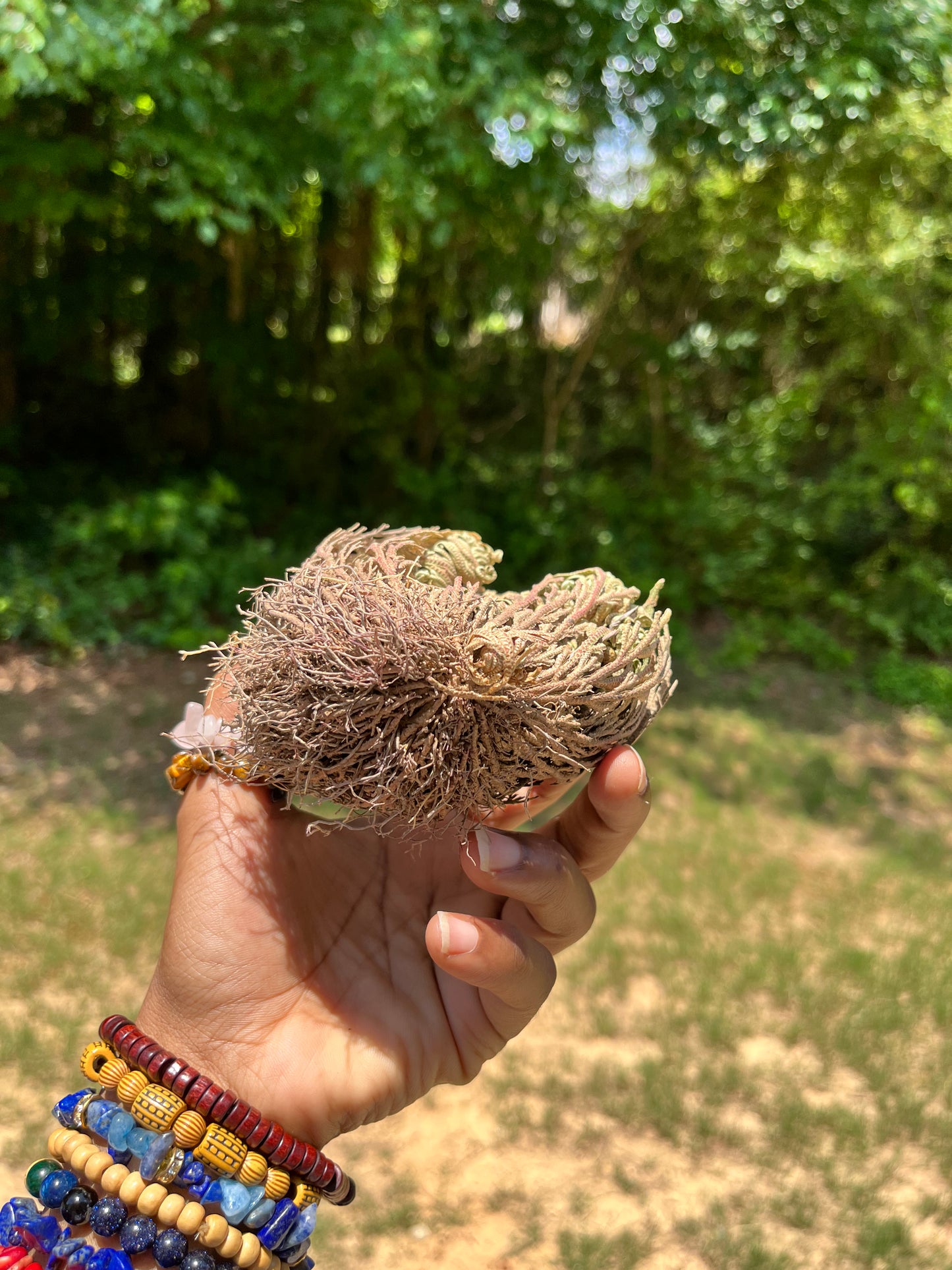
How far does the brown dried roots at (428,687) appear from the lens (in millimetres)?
1127

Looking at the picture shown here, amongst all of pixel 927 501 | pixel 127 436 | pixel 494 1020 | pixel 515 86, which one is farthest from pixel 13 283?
pixel 494 1020

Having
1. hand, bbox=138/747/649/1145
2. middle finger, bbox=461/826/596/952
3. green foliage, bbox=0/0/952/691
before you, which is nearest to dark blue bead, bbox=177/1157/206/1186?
hand, bbox=138/747/649/1145

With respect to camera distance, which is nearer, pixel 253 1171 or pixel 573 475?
pixel 253 1171

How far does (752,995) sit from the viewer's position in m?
3.30

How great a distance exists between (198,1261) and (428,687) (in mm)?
788

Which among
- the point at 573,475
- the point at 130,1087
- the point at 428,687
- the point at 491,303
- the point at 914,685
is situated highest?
the point at 491,303

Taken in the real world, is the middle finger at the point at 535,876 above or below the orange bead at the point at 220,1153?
above

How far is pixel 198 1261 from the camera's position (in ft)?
3.67

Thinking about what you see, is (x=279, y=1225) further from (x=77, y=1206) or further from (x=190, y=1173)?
(x=77, y=1206)

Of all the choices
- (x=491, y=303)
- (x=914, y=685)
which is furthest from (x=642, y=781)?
(x=491, y=303)

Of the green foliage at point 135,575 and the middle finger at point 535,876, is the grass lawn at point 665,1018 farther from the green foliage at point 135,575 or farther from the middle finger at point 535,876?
the middle finger at point 535,876

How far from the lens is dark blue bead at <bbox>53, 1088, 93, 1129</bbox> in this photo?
4.03 feet

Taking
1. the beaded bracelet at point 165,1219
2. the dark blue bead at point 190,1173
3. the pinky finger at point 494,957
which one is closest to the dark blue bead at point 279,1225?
the beaded bracelet at point 165,1219

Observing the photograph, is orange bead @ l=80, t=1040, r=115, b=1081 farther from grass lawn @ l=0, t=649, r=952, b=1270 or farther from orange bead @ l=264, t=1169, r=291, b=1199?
grass lawn @ l=0, t=649, r=952, b=1270
